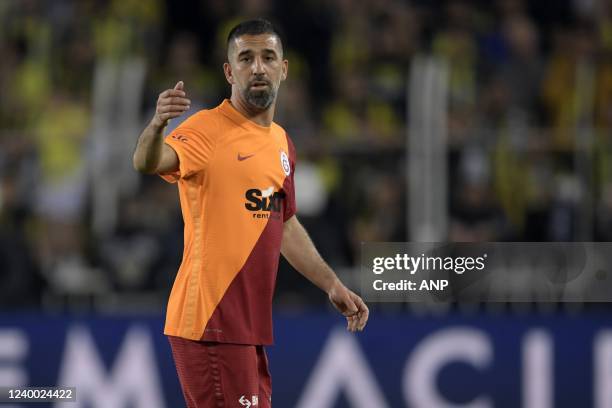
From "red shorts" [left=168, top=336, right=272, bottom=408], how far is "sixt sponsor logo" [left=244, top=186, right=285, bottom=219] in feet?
1.78

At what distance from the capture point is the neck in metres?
4.98

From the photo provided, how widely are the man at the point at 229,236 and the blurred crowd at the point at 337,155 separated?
4.13 meters

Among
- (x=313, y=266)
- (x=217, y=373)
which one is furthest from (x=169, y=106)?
(x=313, y=266)

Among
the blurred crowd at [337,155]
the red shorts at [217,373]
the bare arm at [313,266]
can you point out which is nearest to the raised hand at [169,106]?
the red shorts at [217,373]

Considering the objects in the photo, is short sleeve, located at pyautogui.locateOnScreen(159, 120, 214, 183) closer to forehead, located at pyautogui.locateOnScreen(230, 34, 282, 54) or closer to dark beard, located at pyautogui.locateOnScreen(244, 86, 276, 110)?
dark beard, located at pyautogui.locateOnScreen(244, 86, 276, 110)

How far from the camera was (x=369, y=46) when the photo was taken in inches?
457

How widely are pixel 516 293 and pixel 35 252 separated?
170 inches

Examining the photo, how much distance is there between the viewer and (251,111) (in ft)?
16.4

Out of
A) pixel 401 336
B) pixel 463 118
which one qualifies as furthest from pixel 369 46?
pixel 401 336

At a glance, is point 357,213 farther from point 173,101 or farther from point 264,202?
point 173,101

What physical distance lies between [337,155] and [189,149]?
4749 millimetres

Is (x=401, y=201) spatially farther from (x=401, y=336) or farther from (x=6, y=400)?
(x=6, y=400)

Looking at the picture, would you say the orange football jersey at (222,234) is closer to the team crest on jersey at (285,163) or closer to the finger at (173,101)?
the team crest on jersey at (285,163)

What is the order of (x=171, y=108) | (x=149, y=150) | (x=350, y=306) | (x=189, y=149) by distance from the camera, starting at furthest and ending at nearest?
(x=350, y=306)
(x=189, y=149)
(x=149, y=150)
(x=171, y=108)
